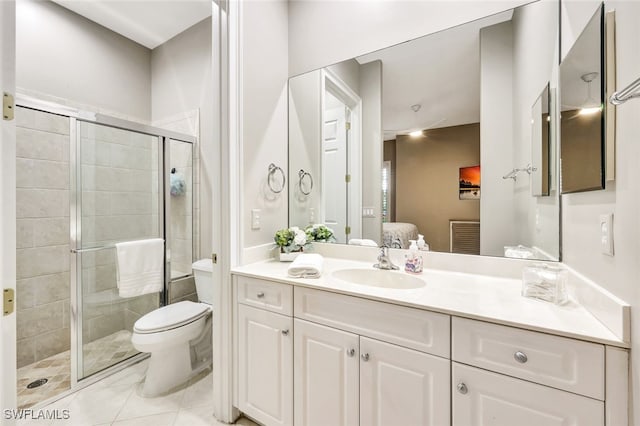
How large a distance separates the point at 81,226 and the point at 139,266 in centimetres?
48

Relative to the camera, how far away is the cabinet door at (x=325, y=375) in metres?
1.09

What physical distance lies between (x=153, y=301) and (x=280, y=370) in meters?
1.63

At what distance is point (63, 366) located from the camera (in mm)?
1966

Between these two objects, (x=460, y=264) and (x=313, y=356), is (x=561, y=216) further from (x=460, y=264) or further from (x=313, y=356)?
(x=313, y=356)

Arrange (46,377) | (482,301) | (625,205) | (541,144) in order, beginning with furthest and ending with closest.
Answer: (46,377) → (541,144) → (482,301) → (625,205)

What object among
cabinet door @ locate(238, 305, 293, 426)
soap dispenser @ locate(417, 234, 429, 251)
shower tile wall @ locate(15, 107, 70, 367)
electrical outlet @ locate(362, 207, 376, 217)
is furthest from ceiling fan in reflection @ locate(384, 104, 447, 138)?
shower tile wall @ locate(15, 107, 70, 367)

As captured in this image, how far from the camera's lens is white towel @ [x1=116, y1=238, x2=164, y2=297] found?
206 cm

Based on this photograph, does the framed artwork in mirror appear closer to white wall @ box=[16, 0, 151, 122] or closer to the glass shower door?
the glass shower door

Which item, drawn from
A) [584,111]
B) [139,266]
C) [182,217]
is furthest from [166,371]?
[584,111]

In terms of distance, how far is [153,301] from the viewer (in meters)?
2.31

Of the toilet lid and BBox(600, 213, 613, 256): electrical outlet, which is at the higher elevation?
BBox(600, 213, 613, 256): electrical outlet

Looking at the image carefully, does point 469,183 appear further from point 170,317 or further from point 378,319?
point 170,317

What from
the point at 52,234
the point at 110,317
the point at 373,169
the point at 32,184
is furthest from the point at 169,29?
the point at 110,317

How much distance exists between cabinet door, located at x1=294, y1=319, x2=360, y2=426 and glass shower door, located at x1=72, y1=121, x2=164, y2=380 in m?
1.67
